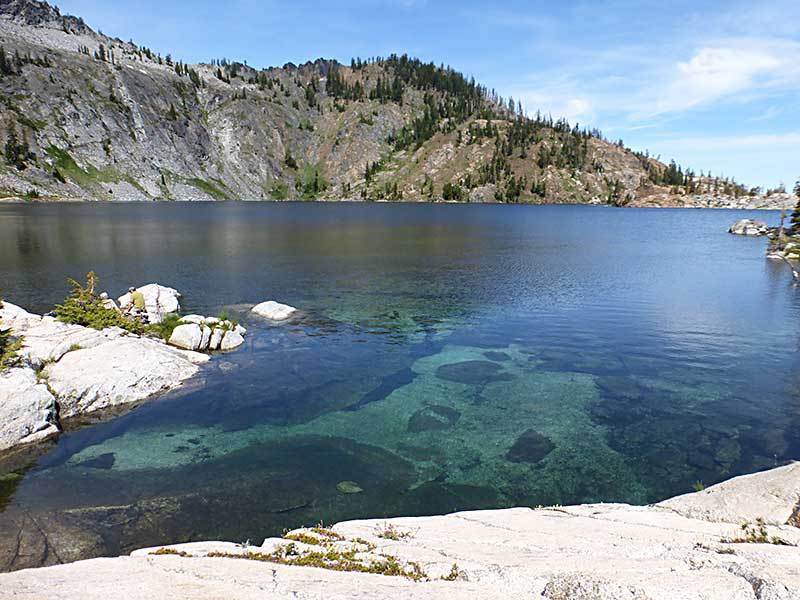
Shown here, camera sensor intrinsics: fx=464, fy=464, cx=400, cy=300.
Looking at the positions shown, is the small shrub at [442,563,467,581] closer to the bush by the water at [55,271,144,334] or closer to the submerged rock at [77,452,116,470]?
the submerged rock at [77,452,116,470]

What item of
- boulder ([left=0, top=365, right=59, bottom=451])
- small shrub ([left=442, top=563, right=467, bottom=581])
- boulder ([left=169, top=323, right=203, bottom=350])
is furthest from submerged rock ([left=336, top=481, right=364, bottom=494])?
boulder ([left=169, top=323, right=203, bottom=350])

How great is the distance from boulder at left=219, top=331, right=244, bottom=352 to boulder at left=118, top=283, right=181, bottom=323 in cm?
780

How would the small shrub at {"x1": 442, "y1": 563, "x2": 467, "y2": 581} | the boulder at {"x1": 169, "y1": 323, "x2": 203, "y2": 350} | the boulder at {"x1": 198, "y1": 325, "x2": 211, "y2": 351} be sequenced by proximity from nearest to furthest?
1. the small shrub at {"x1": 442, "y1": 563, "x2": 467, "y2": 581}
2. the boulder at {"x1": 169, "y1": 323, "x2": 203, "y2": 350}
3. the boulder at {"x1": 198, "y1": 325, "x2": 211, "y2": 351}

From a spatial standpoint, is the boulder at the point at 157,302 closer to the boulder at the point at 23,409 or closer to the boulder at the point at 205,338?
the boulder at the point at 205,338

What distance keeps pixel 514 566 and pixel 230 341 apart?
2846 cm

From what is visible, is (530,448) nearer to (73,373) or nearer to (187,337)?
(73,373)

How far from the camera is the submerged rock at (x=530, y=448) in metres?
19.9

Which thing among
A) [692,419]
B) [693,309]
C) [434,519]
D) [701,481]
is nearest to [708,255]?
[693,309]

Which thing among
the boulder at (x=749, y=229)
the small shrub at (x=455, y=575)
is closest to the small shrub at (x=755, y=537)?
the small shrub at (x=455, y=575)

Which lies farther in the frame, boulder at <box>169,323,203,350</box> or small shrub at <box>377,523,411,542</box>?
boulder at <box>169,323,203,350</box>

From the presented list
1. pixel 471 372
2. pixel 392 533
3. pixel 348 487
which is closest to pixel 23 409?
pixel 348 487

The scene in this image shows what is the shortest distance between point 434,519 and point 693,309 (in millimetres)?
42651

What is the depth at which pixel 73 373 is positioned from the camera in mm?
24859

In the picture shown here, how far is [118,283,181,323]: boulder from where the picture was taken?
3884cm
